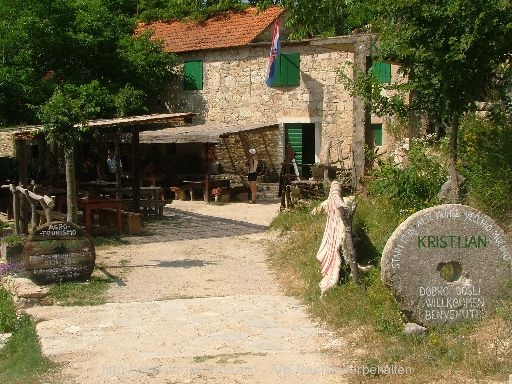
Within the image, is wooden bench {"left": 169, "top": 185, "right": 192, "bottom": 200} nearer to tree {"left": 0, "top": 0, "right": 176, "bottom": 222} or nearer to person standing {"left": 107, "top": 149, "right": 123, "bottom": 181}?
person standing {"left": 107, "top": 149, "right": 123, "bottom": 181}

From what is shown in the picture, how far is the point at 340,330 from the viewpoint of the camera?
7.45 m

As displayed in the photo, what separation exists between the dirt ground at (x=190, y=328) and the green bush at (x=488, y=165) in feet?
8.74

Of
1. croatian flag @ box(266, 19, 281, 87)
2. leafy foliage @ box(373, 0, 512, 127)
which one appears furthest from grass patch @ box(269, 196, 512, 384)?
croatian flag @ box(266, 19, 281, 87)

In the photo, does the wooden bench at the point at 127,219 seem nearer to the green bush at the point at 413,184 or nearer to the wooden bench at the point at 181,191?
the wooden bench at the point at 181,191

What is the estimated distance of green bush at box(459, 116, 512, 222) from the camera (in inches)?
357

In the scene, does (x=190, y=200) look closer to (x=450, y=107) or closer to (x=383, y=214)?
(x=383, y=214)

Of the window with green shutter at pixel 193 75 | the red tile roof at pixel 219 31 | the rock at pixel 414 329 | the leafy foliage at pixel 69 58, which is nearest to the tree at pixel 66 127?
the rock at pixel 414 329

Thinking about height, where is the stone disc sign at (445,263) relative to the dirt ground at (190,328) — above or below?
above

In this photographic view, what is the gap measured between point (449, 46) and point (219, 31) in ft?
52.9

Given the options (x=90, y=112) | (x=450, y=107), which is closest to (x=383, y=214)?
(x=450, y=107)

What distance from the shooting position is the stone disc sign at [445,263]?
22.7ft

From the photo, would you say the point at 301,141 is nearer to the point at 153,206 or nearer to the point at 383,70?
the point at 383,70

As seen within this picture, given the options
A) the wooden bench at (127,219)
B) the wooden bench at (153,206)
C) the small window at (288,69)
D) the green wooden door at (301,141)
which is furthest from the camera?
the green wooden door at (301,141)

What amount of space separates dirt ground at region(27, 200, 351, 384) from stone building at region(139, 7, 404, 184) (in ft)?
27.3
